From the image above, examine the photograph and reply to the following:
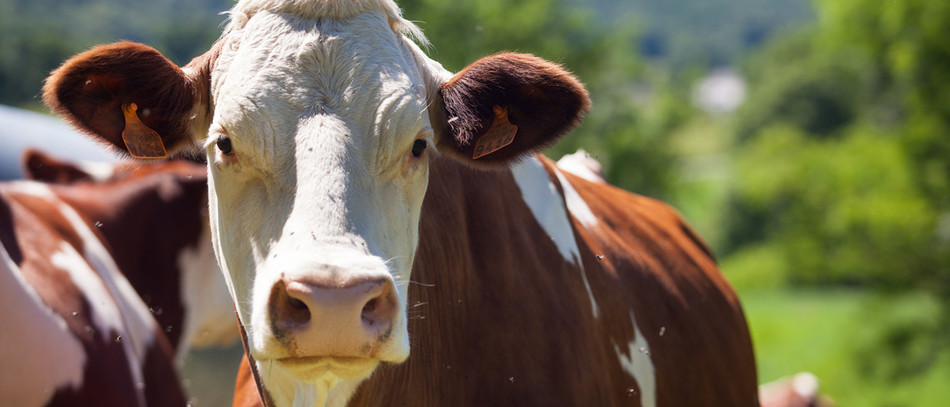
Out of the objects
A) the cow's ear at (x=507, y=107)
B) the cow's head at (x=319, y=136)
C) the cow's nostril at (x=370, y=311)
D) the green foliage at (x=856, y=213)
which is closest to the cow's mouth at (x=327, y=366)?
the cow's head at (x=319, y=136)

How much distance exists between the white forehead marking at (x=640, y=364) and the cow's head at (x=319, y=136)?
3.02 ft

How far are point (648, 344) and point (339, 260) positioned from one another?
177 centimetres

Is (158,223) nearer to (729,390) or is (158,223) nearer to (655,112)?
(729,390)

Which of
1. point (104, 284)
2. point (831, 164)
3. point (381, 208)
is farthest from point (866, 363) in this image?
point (381, 208)

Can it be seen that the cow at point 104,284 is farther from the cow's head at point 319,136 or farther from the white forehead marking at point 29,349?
the cow's head at point 319,136

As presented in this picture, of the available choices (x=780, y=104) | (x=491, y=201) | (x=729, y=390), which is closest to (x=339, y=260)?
(x=491, y=201)

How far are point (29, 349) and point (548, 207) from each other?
1922 millimetres

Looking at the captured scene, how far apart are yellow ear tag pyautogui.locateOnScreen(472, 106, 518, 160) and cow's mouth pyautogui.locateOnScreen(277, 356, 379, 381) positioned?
2.66 feet

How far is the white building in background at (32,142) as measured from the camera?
8.35 m

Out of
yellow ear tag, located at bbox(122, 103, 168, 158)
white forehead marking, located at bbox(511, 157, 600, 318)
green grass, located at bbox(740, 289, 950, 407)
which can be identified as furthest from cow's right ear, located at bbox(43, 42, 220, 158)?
green grass, located at bbox(740, 289, 950, 407)

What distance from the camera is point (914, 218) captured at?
1741cm

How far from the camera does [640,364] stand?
3.39 metres

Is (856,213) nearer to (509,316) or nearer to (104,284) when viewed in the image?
(104,284)

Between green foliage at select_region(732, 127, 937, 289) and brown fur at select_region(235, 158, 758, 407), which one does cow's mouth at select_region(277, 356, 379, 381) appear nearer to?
brown fur at select_region(235, 158, 758, 407)
